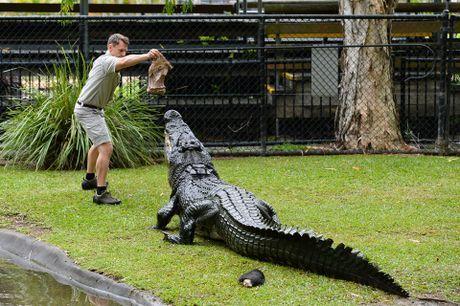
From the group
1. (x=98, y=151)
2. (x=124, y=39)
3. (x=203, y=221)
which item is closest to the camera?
(x=203, y=221)

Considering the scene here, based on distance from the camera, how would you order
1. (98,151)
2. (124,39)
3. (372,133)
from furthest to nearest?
(372,133) → (98,151) → (124,39)

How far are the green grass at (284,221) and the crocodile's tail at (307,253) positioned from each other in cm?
6

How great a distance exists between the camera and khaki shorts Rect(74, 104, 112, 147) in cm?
810

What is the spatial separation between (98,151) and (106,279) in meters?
2.97

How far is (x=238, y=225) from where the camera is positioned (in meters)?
5.95

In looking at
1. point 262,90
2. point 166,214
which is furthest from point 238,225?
point 262,90

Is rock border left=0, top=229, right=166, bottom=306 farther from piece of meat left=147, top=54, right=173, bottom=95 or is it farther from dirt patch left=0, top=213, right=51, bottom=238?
piece of meat left=147, top=54, right=173, bottom=95

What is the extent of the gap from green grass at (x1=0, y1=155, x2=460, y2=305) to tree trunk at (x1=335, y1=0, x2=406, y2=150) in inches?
25.3

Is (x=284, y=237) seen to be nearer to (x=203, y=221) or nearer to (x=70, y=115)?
(x=203, y=221)

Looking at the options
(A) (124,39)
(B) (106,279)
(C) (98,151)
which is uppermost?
(A) (124,39)

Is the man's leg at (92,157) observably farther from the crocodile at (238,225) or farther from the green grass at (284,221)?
the crocodile at (238,225)

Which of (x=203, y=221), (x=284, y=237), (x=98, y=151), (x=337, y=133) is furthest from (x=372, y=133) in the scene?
(x=284, y=237)

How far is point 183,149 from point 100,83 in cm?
123

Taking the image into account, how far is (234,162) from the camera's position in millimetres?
10930
